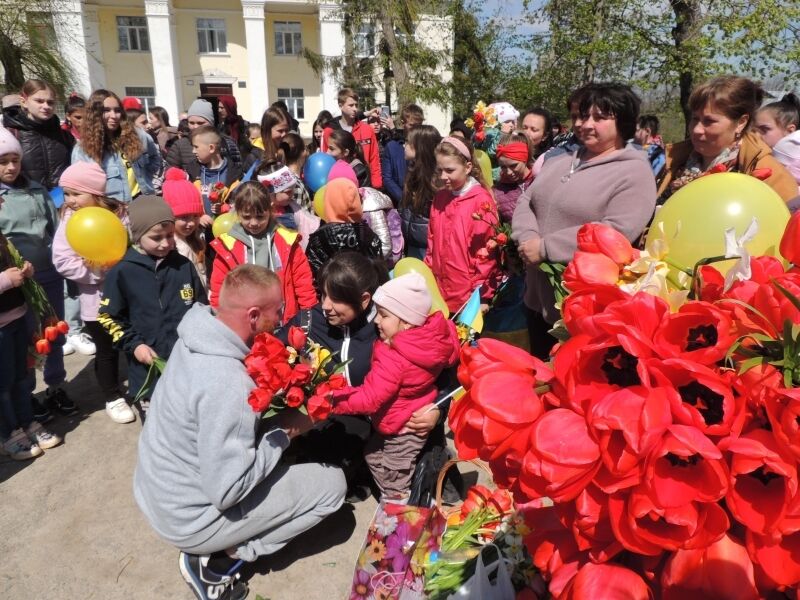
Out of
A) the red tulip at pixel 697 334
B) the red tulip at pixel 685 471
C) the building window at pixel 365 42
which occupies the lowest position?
the red tulip at pixel 685 471

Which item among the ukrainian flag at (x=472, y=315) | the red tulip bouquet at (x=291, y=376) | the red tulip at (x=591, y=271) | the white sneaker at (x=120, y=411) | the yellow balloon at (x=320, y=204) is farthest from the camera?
the yellow balloon at (x=320, y=204)

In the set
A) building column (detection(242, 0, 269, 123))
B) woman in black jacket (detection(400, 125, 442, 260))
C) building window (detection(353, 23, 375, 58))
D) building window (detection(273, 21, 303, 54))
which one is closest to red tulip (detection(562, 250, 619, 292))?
woman in black jacket (detection(400, 125, 442, 260))

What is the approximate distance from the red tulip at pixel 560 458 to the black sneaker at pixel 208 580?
2.25 m

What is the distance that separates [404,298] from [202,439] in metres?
1.09

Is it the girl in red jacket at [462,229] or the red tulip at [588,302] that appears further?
the girl in red jacket at [462,229]

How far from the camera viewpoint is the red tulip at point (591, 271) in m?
0.84

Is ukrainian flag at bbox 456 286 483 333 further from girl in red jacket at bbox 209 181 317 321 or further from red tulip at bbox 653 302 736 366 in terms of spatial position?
red tulip at bbox 653 302 736 366

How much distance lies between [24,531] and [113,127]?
348 cm

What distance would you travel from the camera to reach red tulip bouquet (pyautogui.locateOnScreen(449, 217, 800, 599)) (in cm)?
64

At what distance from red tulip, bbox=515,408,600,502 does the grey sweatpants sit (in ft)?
6.78

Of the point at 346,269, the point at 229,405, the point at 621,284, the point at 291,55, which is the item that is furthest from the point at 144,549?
the point at 291,55

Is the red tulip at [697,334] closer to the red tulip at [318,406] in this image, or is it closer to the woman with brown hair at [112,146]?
the red tulip at [318,406]

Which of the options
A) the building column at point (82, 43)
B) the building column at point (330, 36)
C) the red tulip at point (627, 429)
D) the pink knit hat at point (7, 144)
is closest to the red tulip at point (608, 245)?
the red tulip at point (627, 429)

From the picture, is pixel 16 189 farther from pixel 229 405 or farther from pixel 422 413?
pixel 422 413
